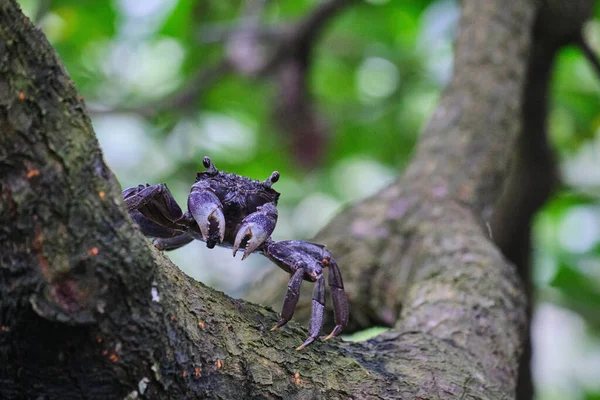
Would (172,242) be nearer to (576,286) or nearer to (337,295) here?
(337,295)

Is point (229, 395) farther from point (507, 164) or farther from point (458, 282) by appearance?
point (507, 164)

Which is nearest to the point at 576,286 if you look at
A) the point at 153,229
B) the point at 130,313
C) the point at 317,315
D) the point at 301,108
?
the point at 301,108

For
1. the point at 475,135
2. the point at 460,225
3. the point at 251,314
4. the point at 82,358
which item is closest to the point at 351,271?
the point at 460,225

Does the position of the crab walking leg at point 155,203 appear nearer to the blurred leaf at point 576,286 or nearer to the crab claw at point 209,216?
the crab claw at point 209,216

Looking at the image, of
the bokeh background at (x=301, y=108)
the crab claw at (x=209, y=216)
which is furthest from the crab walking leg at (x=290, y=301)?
the bokeh background at (x=301, y=108)

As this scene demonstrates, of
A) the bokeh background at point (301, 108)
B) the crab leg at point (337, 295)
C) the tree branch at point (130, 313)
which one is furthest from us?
the bokeh background at point (301, 108)

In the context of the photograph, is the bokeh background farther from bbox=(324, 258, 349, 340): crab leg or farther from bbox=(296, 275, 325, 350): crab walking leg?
bbox=(296, 275, 325, 350): crab walking leg
